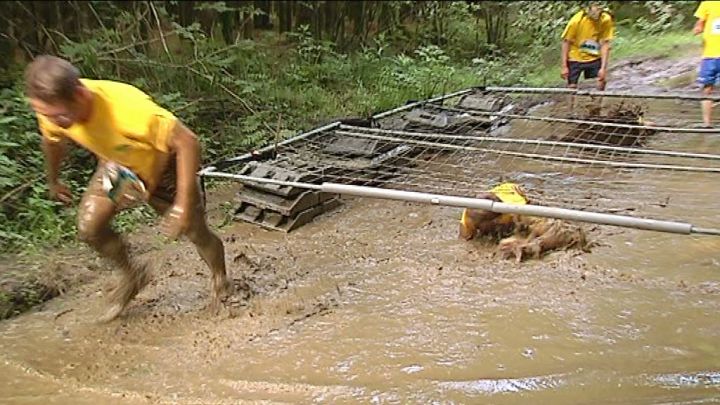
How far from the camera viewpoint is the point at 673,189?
520 centimetres

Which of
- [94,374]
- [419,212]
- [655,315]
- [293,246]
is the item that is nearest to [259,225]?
[293,246]

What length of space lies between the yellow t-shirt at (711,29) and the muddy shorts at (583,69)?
1.10 metres

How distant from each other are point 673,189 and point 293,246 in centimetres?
271

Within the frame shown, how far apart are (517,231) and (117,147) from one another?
2.42 m

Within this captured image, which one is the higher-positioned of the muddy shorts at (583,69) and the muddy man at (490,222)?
the muddy shorts at (583,69)

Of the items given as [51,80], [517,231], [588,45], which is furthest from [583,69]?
[51,80]

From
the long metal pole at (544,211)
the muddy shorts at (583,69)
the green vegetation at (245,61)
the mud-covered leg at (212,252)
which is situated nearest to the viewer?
the long metal pole at (544,211)

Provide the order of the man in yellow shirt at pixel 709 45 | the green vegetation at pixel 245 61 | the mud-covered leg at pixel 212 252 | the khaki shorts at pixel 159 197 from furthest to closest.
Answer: the man in yellow shirt at pixel 709 45
the green vegetation at pixel 245 61
the mud-covered leg at pixel 212 252
the khaki shorts at pixel 159 197

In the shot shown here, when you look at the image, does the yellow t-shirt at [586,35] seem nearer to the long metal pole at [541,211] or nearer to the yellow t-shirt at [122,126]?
the long metal pole at [541,211]

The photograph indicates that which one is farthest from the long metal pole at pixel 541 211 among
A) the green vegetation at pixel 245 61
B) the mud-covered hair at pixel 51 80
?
the green vegetation at pixel 245 61

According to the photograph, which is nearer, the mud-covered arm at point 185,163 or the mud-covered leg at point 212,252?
the mud-covered arm at point 185,163

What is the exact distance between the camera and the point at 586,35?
761 cm

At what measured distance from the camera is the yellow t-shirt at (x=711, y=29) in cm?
673

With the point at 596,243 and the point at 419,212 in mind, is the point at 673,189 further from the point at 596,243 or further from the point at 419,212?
the point at 419,212
